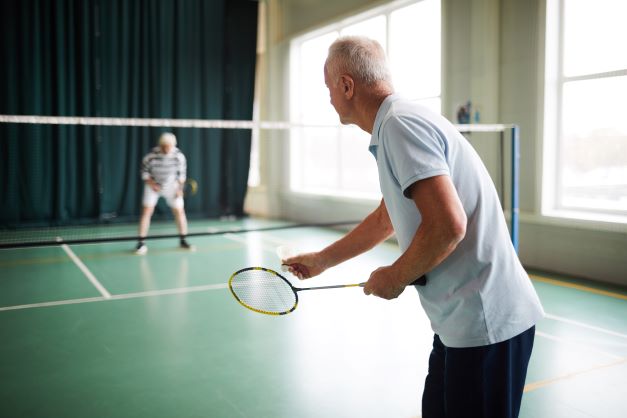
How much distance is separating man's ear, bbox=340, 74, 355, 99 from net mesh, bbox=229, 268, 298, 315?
1.13m

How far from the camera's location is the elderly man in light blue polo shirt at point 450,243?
5.32ft

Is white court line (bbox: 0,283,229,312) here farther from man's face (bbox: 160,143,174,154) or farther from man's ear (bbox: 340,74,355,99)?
man's ear (bbox: 340,74,355,99)

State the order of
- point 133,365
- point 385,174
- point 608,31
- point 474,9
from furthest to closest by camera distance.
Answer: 1. point 474,9
2. point 608,31
3. point 133,365
4. point 385,174

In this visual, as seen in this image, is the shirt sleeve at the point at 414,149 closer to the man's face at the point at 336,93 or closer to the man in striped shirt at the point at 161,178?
the man's face at the point at 336,93

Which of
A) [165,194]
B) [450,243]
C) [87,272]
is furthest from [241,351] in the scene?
[165,194]

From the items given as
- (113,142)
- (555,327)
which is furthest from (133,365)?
(113,142)

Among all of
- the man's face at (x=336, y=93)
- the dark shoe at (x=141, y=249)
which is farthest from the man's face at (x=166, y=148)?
the man's face at (x=336, y=93)

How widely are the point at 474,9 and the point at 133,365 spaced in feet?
20.9

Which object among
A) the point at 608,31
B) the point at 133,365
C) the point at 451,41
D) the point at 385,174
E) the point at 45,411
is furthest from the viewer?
the point at 451,41

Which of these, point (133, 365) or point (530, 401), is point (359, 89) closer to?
point (530, 401)

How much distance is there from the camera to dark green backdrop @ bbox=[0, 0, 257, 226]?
11.6 m

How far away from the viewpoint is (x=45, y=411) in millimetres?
3328

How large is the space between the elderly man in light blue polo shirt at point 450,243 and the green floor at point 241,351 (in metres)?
1.61

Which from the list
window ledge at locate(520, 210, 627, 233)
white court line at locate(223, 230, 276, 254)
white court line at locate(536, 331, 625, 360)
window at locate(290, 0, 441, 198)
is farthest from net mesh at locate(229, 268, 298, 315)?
white court line at locate(223, 230, 276, 254)
